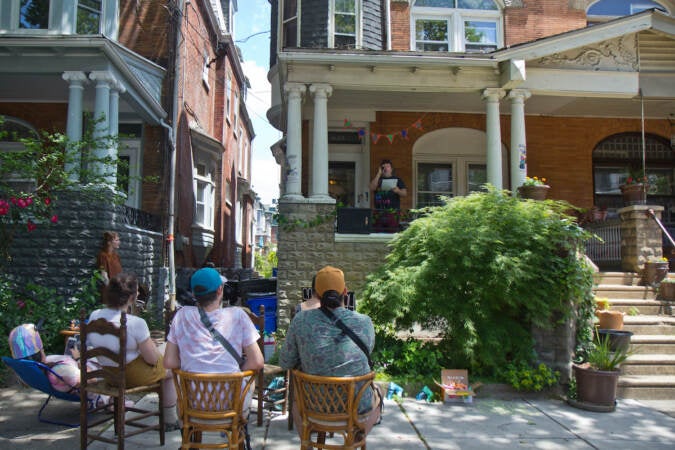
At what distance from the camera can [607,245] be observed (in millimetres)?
9969

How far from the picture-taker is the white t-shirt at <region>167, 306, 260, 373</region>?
337 cm

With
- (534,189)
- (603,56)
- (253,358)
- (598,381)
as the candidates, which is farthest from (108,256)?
(603,56)

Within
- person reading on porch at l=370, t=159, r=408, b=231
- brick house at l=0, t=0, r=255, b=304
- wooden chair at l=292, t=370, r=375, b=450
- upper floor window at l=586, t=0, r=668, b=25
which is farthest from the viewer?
upper floor window at l=586, t=0, r=668, b=25

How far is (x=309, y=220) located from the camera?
9453 millimetres

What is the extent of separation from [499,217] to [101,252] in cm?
617

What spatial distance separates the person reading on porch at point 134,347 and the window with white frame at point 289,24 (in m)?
8.64

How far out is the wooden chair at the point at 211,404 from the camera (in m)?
3.19

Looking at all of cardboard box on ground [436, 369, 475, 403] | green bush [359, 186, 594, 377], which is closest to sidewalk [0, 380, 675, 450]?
cardboard box on ground [436, 369, 475, 403]

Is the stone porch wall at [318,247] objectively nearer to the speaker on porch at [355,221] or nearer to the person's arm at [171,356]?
the speaker on porch at [355,221]

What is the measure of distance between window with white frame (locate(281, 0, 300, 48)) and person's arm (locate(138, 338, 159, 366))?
29.7ft

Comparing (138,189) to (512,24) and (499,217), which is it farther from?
(512,24)

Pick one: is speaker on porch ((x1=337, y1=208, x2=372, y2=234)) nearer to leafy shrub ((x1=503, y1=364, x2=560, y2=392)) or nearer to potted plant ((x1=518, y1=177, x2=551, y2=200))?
potted plant ((x1=518, y1=177, x2=551, y2=200))

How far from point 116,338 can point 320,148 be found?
20.4 ft

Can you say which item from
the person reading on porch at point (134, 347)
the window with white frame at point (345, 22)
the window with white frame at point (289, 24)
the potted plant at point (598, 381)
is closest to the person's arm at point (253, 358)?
the person reading on porch at point (134, 347)
